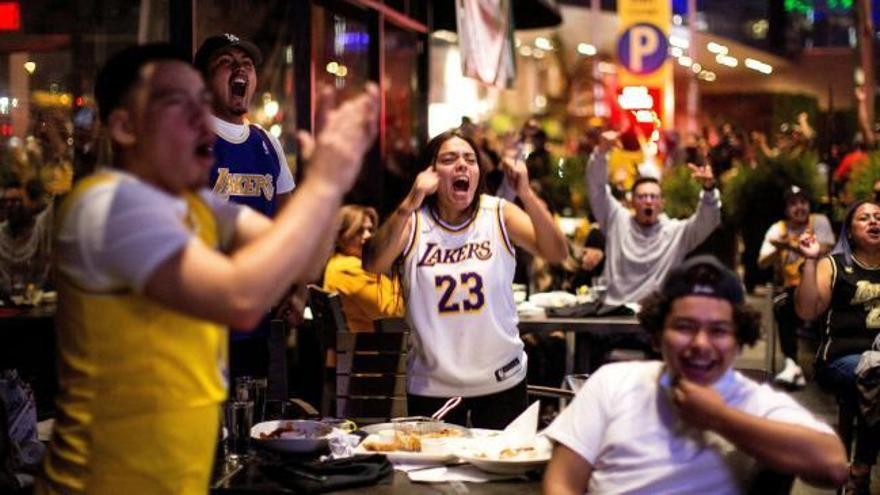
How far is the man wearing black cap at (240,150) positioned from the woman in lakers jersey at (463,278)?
529 mm

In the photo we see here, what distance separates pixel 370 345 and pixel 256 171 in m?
0.86

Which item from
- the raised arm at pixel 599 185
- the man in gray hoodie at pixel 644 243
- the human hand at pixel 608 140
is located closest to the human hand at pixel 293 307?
the human hand at pixel 608 140

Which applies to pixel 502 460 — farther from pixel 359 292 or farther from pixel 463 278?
pixel 359 292

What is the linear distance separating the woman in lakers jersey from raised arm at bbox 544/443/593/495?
1.80 m

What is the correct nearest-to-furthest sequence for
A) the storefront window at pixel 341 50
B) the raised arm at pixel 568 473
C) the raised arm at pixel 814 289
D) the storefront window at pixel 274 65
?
the raised arm at pixel 568 473
the raised arm at pixel 814 289
the storefront window at pixel 274 65
the storefront window at pixel 341 50

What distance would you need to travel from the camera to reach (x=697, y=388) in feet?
11.5

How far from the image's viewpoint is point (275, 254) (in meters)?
2.60

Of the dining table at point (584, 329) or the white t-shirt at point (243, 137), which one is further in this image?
the dining table at point (584, 329)

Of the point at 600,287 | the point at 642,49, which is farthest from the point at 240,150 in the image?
the point at 642,49

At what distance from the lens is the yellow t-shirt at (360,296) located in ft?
27.9

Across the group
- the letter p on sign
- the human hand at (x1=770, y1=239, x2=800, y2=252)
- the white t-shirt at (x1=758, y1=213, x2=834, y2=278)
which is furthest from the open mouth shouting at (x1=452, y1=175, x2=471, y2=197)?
the letter p on sign

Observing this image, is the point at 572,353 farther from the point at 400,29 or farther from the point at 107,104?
the point at 107,104

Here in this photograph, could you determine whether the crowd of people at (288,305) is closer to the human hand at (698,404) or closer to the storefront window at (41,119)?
the human hand at (698,404)

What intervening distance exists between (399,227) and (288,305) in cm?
58
